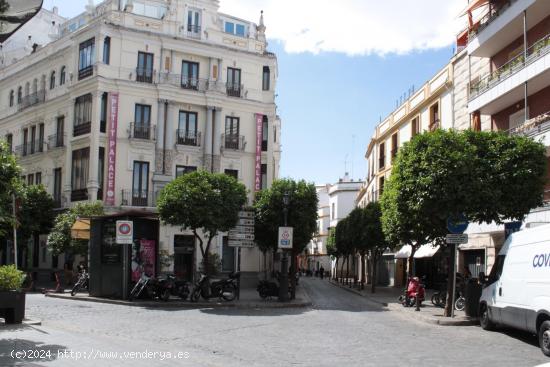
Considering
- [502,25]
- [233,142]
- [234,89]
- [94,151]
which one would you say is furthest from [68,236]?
[502,25]

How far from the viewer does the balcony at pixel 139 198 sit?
36969mm

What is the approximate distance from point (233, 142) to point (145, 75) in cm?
689

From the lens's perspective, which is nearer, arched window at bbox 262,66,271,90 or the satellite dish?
the satellite dish

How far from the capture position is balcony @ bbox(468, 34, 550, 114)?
22.5 metres

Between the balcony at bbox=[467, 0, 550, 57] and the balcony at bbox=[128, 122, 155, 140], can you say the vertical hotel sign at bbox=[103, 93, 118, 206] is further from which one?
the balcony at bbox=[467, 0, 550, 57]

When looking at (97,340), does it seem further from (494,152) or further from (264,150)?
(264,150)

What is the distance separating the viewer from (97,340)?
12227 mm

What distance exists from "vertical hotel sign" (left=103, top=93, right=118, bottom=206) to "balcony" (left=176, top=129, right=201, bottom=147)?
3.92 meters

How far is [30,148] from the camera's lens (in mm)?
43625

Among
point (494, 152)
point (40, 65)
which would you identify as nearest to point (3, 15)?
point (494, 152)

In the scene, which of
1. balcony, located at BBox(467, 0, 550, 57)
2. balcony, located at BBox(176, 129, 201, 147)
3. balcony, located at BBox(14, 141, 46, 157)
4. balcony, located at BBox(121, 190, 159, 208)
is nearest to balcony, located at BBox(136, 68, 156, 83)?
balcony, located at BBox(176, 129, 201, 147)

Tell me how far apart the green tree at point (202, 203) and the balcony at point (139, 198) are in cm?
1300

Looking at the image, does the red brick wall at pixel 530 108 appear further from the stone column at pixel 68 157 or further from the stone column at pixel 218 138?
the stone column at pixel 68 157

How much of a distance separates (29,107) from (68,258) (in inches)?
480
